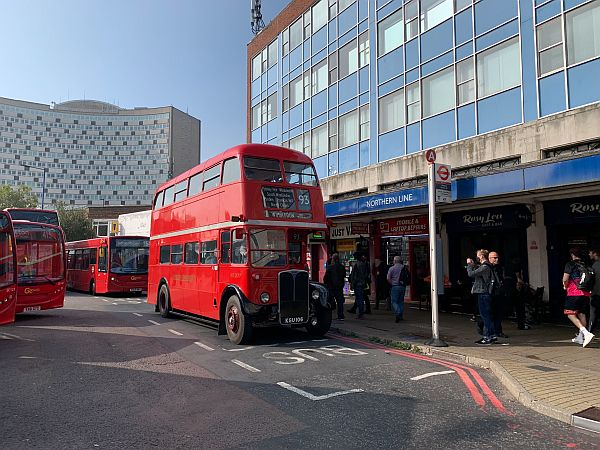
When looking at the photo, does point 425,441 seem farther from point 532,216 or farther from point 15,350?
point 532,216

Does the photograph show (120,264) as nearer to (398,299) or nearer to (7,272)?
(7,272)

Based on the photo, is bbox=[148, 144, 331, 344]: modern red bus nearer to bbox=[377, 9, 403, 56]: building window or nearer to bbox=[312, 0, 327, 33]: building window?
bbox=[377, 9, 403, 56]: building window

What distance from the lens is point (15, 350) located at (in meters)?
8.84

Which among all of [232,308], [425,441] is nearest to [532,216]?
[232,308]

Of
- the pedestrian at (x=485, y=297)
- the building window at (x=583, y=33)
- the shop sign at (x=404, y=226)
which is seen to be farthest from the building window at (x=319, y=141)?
the pedestrian at (x=485, y=297)

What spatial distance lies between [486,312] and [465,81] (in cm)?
964

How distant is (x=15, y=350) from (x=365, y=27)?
1843cm

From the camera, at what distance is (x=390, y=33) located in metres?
19.0

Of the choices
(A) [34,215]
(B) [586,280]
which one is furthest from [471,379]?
(A) [34,215]

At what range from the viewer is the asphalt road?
14.5 feet

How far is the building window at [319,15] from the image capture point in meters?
23.7

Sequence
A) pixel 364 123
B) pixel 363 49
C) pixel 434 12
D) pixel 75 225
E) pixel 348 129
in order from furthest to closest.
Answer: pixel 75 225, pixel 348 129, pixel 363 49, pixel 364 123, pixel 434 12

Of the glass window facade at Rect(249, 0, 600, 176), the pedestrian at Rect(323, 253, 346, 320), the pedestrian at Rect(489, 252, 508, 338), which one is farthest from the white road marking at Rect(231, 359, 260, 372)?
the glass window facade at Rect(249, 0, 600, 176)

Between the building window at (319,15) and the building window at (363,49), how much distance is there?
12.2 ft
